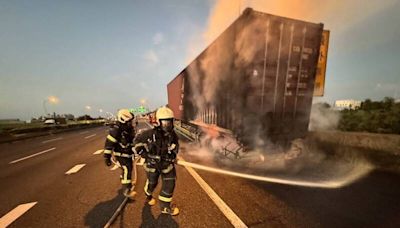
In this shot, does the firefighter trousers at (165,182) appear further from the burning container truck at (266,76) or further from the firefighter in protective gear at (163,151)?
the burning container truck at (266,76)

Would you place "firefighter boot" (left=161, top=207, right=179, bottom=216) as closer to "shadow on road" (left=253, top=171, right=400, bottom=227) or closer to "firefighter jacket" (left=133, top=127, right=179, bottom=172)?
"firefighter jacket" (left=133, top=127, right=179, bottom=172)

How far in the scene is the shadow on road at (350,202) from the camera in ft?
11.4

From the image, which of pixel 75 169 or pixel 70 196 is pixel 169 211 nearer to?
pixel 70 196

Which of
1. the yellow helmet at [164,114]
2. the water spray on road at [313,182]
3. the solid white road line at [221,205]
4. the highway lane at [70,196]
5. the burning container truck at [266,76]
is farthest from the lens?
the burning container truck at [266,76]

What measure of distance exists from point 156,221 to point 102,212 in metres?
1.05

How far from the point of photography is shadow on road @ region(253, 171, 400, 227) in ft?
11.4

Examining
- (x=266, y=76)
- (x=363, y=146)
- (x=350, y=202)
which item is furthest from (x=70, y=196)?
(x=363, y=146)

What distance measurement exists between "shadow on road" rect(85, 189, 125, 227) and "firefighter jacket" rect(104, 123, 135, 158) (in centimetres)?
88

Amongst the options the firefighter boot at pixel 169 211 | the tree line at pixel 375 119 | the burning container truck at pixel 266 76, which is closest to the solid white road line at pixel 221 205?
the firefighter boot at pixel 169 211

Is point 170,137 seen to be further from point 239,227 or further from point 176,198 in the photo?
point 239,227

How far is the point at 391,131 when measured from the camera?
8.44 m

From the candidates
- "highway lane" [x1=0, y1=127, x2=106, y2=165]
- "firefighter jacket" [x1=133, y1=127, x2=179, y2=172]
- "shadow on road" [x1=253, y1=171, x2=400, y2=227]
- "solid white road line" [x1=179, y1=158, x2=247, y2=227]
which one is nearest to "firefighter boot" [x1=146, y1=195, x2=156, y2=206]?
"firefighter jacket" [x1=133, y1=127, x2=179, y2=172]

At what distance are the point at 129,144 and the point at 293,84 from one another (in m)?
4.99

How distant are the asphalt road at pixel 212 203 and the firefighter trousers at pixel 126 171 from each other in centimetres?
32
